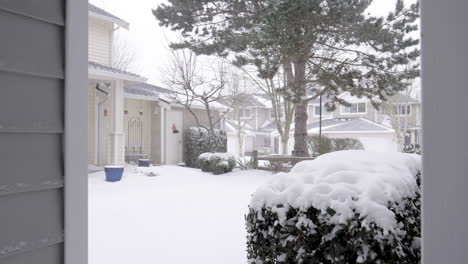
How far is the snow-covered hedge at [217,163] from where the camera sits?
29.9 feet

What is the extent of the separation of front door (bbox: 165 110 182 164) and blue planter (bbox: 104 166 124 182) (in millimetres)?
4238

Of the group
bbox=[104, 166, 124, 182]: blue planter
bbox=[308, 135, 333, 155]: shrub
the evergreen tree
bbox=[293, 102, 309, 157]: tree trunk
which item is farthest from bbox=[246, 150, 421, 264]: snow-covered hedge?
bbox=[308, 135, 333, 155]: shrub

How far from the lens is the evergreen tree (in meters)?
6.75

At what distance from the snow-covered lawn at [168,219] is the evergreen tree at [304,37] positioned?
2716 mm

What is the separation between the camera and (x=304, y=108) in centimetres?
923

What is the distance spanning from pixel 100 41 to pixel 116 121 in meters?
2.24

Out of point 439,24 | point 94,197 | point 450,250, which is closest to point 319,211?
point 450,250

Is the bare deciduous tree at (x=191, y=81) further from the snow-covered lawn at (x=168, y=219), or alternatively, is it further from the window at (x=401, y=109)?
the window at (x=401, y=109)

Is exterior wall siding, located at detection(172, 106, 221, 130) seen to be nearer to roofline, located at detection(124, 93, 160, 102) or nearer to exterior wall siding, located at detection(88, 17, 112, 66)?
roofline, located at detection(124, 93, 160, 102)

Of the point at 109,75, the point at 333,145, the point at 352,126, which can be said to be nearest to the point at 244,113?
the point at 352,126

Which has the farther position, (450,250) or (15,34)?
(15,34)

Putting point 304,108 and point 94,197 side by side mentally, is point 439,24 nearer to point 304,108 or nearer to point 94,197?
point 94,197

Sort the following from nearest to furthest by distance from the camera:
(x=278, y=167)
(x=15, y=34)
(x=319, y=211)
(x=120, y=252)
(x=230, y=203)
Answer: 1. (x=15, y=34)
2. (x=319, y=211)
3. (x=120, y=252)
4. (x=230, y=203)
5. (x=278, y=167)

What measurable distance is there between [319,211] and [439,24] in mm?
1177
